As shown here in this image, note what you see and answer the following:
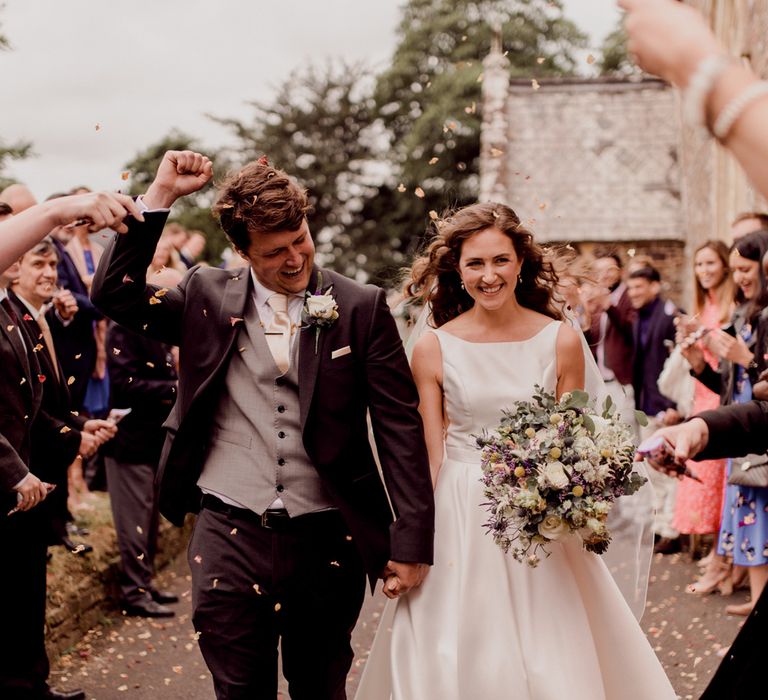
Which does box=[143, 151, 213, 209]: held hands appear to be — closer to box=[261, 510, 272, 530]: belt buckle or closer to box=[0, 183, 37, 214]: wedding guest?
box=[261, 510, 272, 530]: belt buckle

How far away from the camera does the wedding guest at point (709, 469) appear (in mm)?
7742

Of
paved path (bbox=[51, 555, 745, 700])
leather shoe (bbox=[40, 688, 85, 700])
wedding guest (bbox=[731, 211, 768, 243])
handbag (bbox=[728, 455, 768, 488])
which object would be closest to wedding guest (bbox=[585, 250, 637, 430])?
wedding guest (bbox=[731, 211, 768, 243])

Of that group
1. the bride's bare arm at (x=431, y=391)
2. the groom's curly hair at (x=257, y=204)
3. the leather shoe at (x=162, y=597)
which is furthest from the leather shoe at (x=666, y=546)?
the groom's curly hair at (x=257, y=204)

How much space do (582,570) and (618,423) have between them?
66 cm

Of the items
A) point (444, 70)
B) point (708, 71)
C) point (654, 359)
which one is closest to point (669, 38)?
point (708, 71)

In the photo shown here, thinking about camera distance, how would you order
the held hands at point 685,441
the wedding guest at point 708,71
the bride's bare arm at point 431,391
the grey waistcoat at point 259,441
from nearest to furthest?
the wedding guest at point 708,71 < the held hands at point 685,441 < the grey waistcoat at point 259,441 < the bride's bare arm at point 431,391

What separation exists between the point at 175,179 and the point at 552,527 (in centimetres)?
180

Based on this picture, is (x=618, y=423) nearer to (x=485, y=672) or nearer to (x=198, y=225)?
(x=485, y=672)

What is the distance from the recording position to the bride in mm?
3900

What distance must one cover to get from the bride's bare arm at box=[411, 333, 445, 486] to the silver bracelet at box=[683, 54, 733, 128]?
2.60 metres

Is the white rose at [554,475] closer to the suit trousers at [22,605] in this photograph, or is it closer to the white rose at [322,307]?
the white rose at [322,307]

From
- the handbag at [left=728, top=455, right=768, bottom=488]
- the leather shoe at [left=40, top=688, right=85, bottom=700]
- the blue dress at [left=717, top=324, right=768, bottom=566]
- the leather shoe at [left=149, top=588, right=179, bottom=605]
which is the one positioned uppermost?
the handbag at [left=728, top=455, right=768, bottom=488]

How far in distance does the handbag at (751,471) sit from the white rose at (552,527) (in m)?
3.08

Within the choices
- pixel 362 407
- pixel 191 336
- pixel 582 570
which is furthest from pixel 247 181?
pixel 582 570
